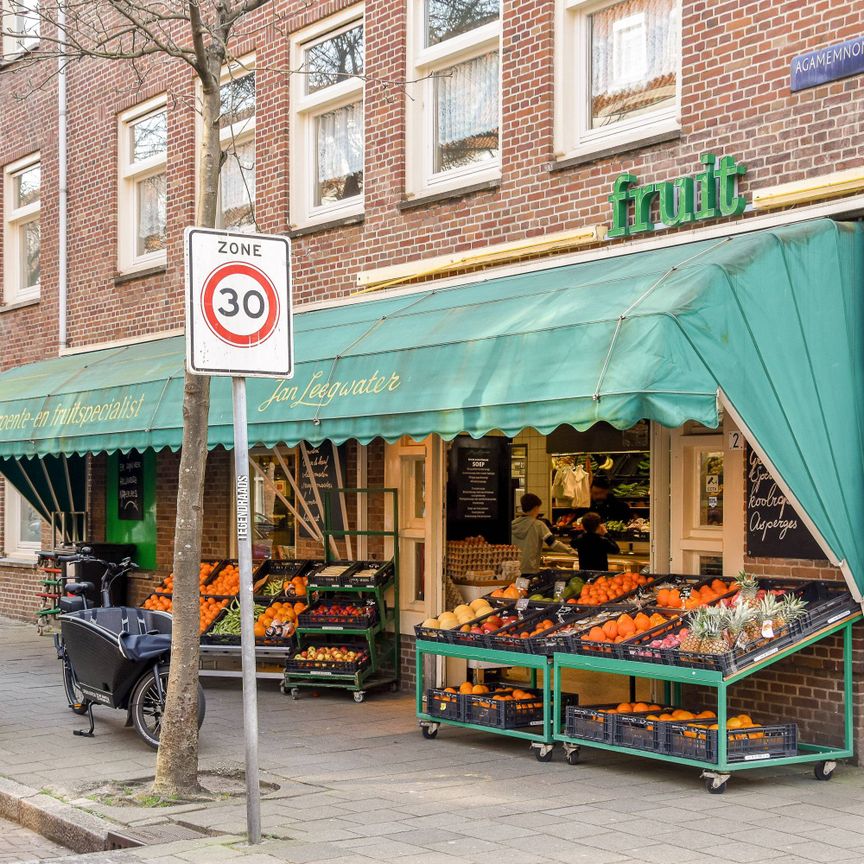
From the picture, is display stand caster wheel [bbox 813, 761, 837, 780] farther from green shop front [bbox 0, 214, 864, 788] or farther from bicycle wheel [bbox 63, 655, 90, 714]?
bicycle wheel [bbox 63, 655, 90, 714]

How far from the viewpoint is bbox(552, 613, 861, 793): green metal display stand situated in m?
7.67

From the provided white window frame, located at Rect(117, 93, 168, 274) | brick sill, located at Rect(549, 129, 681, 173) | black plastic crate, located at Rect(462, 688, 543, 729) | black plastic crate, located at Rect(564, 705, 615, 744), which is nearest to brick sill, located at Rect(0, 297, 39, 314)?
white window frame, located at Rect(117, 93, 168, 274)

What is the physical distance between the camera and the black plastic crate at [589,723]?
27.5ft

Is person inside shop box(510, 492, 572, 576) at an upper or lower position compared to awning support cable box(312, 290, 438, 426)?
lower

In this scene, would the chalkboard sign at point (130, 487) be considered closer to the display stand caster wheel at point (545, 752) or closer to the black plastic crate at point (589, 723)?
the display stand caster wheel at point (545, 752)

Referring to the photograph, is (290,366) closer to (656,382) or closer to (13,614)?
(656,382)

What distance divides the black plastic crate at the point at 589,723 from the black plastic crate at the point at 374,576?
3.44 meters

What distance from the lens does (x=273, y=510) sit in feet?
46.9

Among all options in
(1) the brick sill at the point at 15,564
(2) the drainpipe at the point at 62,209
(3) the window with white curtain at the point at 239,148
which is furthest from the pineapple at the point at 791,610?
(1) the brick sill at the point at 15,564

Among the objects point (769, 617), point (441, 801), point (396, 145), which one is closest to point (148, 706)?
point (441, 801)

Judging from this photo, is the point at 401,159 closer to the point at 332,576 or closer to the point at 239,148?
the point at 239,148

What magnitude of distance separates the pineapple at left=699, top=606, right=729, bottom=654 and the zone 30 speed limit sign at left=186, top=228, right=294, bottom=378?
293cm

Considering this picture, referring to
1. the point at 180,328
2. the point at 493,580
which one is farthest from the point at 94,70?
the point at 493,580

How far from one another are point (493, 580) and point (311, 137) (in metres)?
4.99
